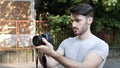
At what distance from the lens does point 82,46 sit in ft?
12.4

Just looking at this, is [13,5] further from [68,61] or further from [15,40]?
[68,61]

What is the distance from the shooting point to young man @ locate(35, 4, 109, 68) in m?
3.50

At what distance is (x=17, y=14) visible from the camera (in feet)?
56.7

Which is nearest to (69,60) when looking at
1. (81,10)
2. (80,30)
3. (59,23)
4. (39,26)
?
(80,30)

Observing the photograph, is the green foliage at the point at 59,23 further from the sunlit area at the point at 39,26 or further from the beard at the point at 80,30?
the beard at the point at 80,30

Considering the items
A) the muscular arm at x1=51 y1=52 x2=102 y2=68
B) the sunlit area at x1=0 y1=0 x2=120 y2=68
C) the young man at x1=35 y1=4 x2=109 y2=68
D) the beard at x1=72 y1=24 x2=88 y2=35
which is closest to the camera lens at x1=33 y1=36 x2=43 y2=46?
the young man at x1=35 y1=4 x2=109 y2=68

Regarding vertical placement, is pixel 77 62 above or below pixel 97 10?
above

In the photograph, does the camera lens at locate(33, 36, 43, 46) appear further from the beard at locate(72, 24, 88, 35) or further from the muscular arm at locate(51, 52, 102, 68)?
the beard at locate(72, 24, 88, 35)

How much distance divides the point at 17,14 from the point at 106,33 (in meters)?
3.67

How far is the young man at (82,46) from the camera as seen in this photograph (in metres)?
3.50

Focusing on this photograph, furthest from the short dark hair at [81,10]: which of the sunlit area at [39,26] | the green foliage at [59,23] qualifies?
the green foliage at [59,23]

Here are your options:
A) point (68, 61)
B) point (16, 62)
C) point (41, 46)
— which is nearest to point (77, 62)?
point (68, 61)

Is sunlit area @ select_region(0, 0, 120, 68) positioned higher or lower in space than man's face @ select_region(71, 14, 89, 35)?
lower

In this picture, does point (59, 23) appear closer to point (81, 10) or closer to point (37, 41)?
point (81, 10)
